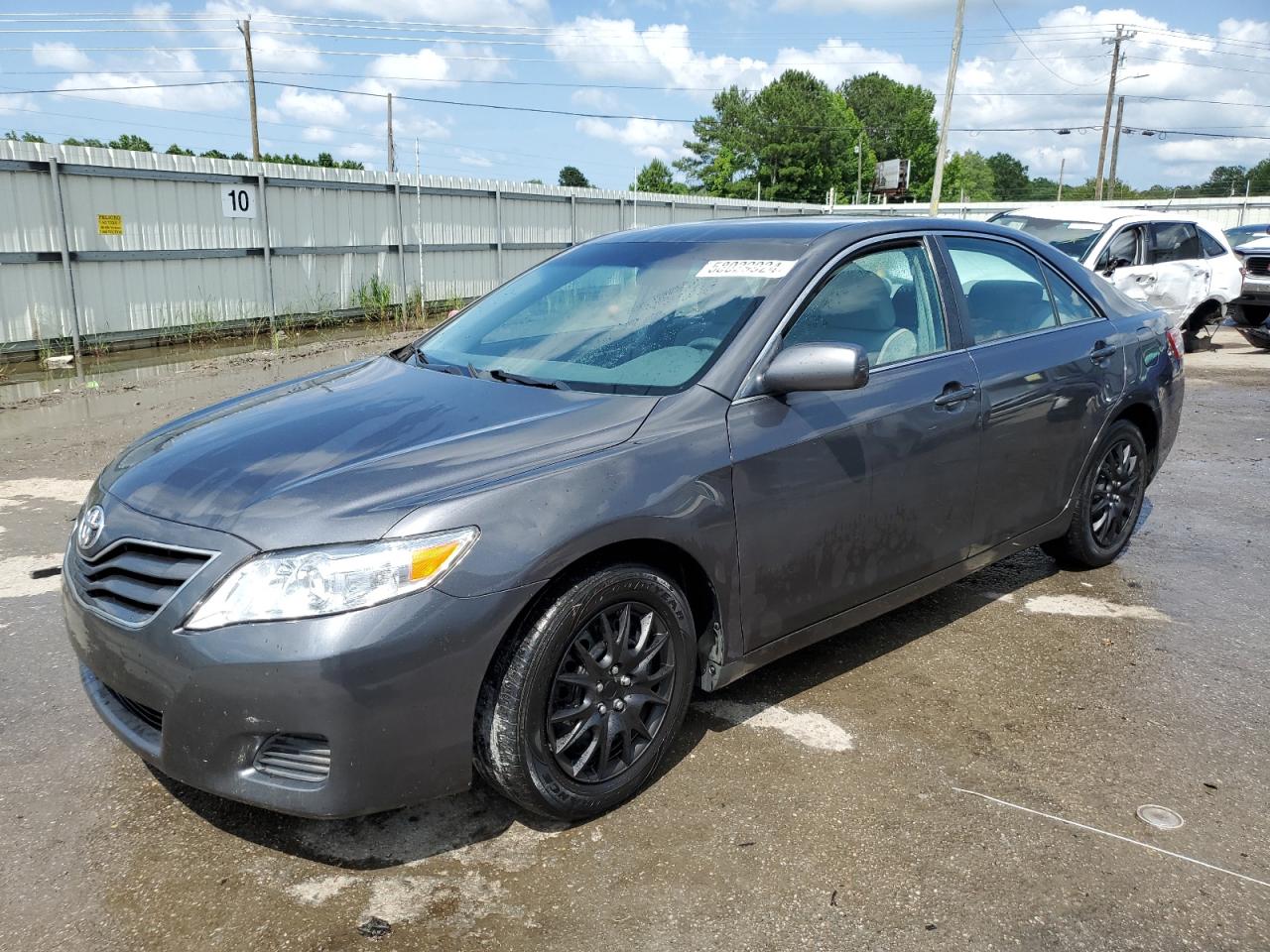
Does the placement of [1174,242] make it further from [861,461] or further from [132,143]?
[132,143]

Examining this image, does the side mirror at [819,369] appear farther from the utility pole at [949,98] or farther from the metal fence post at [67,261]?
the utility pole at [949,98]

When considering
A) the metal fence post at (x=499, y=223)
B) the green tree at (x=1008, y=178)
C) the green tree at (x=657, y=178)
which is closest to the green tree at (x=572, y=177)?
the green tree at (x=657, y=178)

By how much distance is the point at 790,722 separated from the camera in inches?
140

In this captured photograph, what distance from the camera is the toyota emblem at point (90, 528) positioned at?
2.87 metres

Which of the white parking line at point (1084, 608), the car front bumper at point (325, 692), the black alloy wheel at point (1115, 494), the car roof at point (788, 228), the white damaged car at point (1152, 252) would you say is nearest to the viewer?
the car front bumper at point (325, 692)

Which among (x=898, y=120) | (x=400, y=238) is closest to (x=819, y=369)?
(x=400, y=238)

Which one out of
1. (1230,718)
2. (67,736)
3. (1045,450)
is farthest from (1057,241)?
(67,736)

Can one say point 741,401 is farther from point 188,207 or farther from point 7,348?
point 188,207

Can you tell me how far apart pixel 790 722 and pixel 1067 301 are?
2473 millimetres

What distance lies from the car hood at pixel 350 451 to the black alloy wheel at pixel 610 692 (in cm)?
52

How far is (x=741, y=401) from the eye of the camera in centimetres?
320

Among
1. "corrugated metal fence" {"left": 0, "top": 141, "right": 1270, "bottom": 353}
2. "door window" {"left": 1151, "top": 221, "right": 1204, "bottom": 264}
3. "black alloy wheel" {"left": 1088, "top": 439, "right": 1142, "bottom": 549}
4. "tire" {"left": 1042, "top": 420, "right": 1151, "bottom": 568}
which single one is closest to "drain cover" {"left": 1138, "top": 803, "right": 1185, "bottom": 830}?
"tire" {"left": 1042, "top": 420, "right": 1151, "bottom": 568}

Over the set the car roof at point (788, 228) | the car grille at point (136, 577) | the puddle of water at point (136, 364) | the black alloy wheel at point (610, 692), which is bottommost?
the puddle of water at point (136, 364)

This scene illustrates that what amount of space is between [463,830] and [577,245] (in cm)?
253
